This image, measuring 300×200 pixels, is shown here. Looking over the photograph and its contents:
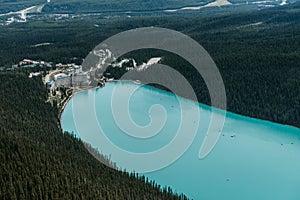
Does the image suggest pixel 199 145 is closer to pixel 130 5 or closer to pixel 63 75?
pixel 63 75

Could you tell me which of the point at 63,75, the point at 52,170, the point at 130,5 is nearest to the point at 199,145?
the point at 52,170

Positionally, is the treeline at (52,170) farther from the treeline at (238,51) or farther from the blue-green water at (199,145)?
the treeline at (238,51)

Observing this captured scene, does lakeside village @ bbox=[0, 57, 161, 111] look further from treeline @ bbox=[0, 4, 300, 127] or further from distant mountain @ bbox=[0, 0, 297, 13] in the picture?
distant mountain @ bbox=[0, 0, 297, 13]

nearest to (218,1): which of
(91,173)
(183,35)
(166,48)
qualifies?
(183,35)

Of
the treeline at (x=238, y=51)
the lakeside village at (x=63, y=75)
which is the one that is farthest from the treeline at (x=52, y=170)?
the treeline at (x=238, y=51)

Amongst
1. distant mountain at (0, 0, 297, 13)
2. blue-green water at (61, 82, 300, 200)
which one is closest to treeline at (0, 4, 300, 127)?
blue-green water at (61, 82, 300, 200)
